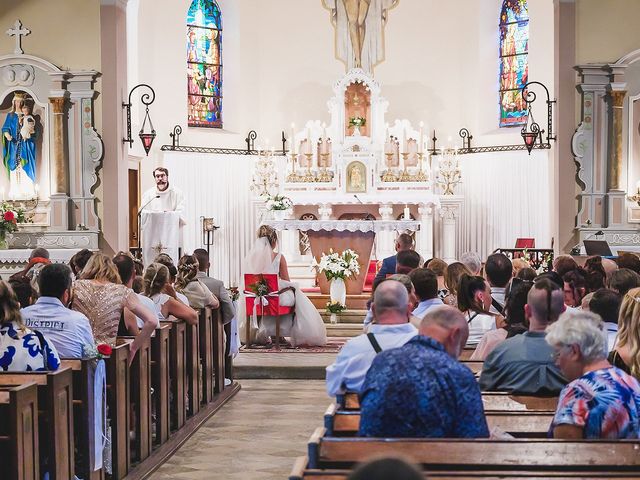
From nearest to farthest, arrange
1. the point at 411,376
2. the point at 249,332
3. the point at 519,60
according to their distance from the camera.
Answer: the point at 411,376
the point at 249,332
the point at 519,60

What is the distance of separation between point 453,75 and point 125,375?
594 inches

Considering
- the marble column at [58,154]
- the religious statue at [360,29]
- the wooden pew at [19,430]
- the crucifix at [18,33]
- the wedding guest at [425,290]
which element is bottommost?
the wooden pew at [19,430]

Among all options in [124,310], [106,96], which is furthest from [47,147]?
[124,310]

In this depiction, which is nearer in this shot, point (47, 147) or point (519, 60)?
point (47, 147)

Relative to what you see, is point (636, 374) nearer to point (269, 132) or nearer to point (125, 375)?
point (125, 375)

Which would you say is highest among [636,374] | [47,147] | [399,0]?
[399,0]

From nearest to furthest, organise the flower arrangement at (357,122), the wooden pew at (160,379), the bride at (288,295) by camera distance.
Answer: the wooden pew at (160,379), the bride at (288,295), the flower arrangement at (357,122)

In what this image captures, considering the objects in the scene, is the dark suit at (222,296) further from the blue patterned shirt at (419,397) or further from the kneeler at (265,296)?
the blue patterned shirt at (419,397)

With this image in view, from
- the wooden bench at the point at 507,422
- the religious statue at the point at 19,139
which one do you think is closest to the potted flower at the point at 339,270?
the religious statue at the point at 19,139

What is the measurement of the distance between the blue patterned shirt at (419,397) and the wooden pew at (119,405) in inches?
108

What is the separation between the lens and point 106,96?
12.8 meters

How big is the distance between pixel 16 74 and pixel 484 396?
9.67 meters

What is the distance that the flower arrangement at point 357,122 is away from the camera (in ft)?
63.1

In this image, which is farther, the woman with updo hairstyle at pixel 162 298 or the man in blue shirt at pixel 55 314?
the woman with updo hairstyle at pixel 162 298
